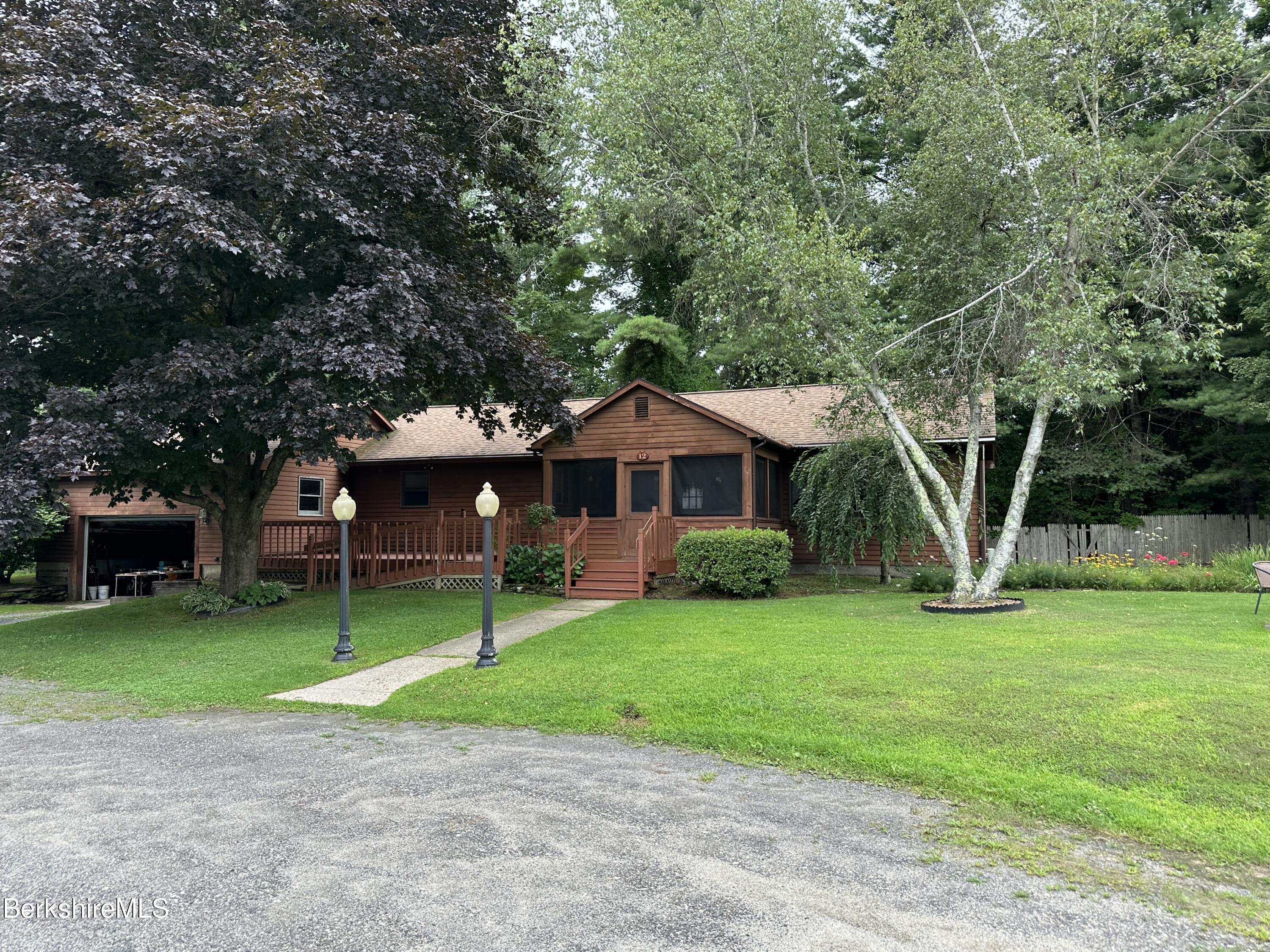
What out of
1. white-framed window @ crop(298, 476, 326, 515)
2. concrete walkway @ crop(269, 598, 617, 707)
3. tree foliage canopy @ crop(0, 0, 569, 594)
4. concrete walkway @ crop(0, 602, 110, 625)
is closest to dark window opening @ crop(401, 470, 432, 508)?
white-framed window @ crop(298, 476, 326, 515)

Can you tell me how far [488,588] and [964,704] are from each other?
15.8 feet

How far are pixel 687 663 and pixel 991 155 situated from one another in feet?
30.0

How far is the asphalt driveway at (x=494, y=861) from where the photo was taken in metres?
2.99

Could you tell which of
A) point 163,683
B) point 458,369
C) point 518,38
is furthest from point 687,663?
point 518,38

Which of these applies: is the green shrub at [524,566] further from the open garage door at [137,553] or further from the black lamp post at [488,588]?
the open garage door at [137,553]

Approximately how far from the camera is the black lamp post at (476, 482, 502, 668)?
812cm

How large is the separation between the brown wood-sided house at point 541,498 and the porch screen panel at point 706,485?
3cm

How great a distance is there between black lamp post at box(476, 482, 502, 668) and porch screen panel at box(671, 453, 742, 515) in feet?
26.6

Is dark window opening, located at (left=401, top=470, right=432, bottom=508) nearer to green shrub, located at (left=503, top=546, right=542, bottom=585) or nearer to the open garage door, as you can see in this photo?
the open garage door

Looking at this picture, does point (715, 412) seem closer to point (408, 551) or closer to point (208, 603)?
point (408, 551)

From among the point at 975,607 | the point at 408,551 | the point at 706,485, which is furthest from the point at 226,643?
the point at 975,607

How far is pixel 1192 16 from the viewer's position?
20.9 m

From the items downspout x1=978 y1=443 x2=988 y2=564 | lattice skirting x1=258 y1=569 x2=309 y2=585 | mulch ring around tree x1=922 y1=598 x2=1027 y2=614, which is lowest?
mulch ring around tree x1=922 y1=598 x2=1027 y2=614

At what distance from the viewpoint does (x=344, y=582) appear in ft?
28.3
